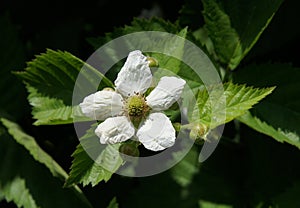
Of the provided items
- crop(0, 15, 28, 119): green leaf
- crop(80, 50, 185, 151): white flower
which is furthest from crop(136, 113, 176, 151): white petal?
crop(0, 15, 28, 119): green leaf

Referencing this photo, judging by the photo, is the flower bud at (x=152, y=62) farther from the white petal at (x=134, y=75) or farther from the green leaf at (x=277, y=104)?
the green leaf at (x=277, y=104)

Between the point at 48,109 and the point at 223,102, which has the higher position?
the point at 223,102

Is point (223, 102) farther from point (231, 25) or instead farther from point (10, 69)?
point (10, 69)

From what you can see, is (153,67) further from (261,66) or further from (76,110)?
(261,66)

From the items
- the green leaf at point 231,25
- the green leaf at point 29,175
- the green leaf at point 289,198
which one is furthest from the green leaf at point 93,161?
the green leaf at point 289,198

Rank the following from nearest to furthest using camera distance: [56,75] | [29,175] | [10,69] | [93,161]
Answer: [93,161] → [56,75] → [29,175] → [10,69]

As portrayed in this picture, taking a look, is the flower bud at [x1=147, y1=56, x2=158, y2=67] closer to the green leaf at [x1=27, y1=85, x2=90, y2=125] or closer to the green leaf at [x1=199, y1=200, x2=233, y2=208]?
the green leaf at [x1=27, y1=85, x2=90, y2=125]

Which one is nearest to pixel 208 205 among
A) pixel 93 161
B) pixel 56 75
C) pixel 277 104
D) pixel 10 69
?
pixel 277 104
